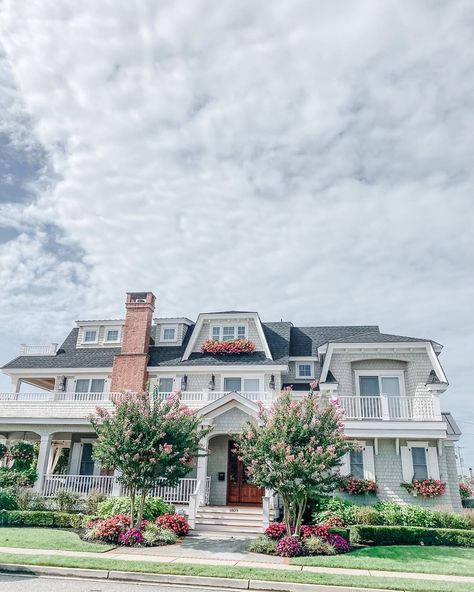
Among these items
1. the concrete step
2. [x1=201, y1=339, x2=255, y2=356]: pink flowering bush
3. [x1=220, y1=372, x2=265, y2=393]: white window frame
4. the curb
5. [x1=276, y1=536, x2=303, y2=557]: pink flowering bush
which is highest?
[x1=201, y1=339, x2=255, y2=356]: pink flowering bush

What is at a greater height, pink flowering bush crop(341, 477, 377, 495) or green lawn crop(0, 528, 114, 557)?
A: pink flowering bush crop(341, 477, 377, 495)

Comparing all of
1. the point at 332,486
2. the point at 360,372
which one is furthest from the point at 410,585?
the point at 360,372

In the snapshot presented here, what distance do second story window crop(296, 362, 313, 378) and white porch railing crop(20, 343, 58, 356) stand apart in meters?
14.0

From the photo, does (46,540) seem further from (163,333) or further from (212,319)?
(163,333)

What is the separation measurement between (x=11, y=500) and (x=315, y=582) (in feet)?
43.8

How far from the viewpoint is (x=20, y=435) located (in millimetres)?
24703

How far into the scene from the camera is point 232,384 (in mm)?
24969

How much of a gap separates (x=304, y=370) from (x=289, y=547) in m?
13.2

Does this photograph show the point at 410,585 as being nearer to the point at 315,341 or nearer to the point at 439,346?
the point at 439,346

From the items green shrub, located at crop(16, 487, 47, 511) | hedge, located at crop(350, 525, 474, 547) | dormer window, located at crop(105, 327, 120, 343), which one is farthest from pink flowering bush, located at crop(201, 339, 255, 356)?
hedge, located at crop(350, 525, 474, 547)

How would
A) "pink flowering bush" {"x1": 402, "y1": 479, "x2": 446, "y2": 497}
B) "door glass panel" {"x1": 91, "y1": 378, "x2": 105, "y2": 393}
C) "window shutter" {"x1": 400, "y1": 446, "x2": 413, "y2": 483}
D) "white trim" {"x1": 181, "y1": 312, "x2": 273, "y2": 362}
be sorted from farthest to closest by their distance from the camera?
"door glass panel" {"x1": 91, "y1": 378, "x2": 105, "y2": 393} < "white trim" {"x1": 181, "y1": 312, "x2": 273, "y2": 362} < "window shutter" {"x1": 400, "y1": 446, "x2": 413, "y2": 483} < "pink flowering bush" {"x1": 402, "y1": 479, "x2": 446, "y2": 497}

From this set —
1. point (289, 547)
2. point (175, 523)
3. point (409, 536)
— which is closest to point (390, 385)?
point (409, 536)

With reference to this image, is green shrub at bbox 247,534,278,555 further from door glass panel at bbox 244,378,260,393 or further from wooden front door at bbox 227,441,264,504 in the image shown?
door glass panel at bbox 244,378,260,393

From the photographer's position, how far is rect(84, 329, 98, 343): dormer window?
28.8 meters
